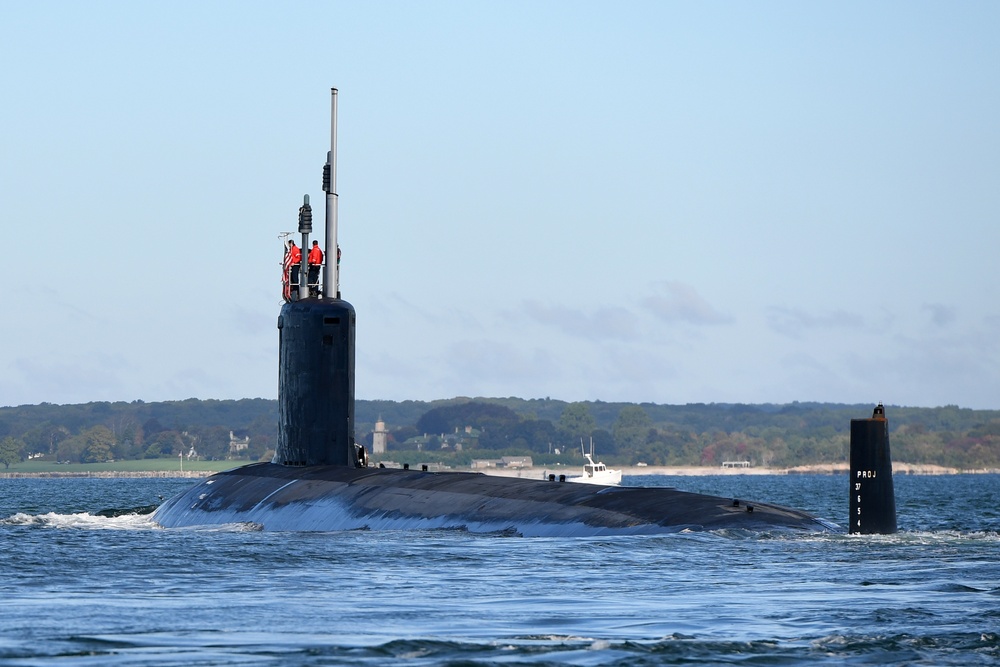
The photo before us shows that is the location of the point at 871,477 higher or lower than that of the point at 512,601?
higher

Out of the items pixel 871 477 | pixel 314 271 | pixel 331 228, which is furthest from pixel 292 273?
pixel 871 477

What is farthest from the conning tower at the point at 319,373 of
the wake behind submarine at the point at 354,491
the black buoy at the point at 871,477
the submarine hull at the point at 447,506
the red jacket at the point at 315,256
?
the black buoy at the point at 871,477

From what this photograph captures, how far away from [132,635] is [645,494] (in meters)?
14.5

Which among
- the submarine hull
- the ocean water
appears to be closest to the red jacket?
the submarine hull

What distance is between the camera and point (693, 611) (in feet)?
58.0

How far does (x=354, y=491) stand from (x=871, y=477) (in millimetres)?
12210

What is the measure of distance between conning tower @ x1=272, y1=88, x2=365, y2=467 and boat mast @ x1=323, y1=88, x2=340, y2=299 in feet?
0.08

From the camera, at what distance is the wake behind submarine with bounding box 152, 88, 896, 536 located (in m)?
26.2

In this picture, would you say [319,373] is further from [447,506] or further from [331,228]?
[447,506]

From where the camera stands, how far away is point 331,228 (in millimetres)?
37656

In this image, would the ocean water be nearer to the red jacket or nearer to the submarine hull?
the submarine hull

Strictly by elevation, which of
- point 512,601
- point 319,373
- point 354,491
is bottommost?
point 512,601

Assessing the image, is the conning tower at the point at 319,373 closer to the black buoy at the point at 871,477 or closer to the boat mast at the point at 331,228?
the boat mast at the point at 331,228

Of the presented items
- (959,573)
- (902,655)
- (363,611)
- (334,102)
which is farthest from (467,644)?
(334,102)
